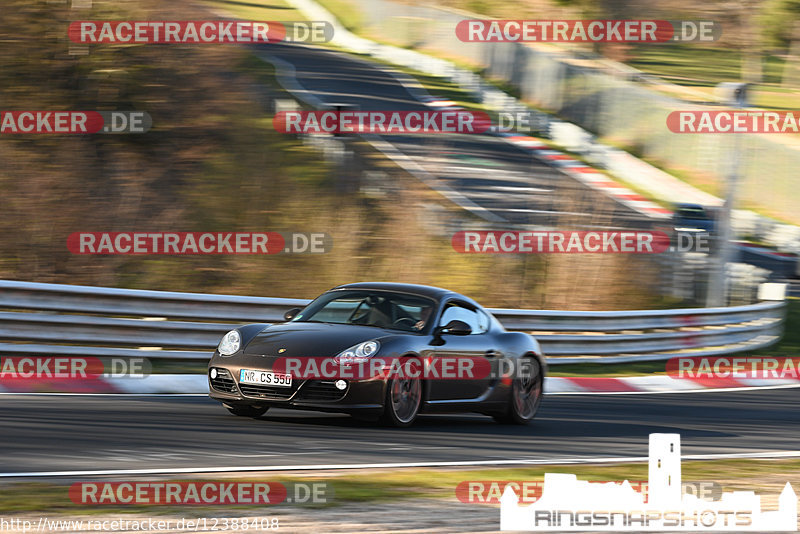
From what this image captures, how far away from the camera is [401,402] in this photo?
399 inches

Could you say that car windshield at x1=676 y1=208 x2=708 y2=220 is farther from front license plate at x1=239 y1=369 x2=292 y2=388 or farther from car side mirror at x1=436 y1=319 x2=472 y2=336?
front license plate at x1=239 y1=369 x2=292 y2=388

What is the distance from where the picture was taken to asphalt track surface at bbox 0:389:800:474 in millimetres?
7992

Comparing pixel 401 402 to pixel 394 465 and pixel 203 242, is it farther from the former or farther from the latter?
pixel 203 242

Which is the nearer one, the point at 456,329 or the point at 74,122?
the point at 456,329

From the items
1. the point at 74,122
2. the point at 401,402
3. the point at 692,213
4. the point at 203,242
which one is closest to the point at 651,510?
the point at 401,402

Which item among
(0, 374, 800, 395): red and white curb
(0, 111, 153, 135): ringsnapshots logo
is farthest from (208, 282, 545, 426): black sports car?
(0, 111, 153, 135): ringsnapshots logo

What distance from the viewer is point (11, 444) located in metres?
8.09

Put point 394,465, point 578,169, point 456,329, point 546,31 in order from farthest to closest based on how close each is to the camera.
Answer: point 546,31 → point 578,169 → point 456,329 → point 394,465

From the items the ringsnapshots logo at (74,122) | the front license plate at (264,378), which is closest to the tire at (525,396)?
the front license plate at (264,378)

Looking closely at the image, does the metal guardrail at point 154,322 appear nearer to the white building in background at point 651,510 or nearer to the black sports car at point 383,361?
the black sports car at point 383,361

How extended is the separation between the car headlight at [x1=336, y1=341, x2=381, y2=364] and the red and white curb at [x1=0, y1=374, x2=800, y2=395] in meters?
2.94

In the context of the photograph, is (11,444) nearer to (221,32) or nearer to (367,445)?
(367,445)

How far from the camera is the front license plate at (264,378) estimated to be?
966 cm

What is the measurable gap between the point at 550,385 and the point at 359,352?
5774 mm
